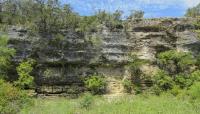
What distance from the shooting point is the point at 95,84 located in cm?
4388

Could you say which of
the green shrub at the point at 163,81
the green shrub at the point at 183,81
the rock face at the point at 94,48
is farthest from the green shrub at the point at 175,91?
the rock face at the point at 94,48

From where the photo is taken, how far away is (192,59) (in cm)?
4744

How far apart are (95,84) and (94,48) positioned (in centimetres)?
403

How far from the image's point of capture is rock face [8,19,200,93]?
4434cm

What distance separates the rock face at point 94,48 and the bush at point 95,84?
938mm

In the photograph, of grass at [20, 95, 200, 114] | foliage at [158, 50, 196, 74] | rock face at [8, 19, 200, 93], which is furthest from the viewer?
foliage at [158, 50, 196, 74]

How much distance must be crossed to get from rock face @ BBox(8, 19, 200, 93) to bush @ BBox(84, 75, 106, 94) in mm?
938

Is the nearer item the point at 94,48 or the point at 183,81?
the point at 183,81

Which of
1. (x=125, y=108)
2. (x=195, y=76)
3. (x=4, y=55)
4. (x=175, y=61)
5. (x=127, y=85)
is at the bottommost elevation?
(x=127, y=85)

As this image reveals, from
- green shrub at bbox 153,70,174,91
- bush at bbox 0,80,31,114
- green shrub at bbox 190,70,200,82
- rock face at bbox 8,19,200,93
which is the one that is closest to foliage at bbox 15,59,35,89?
rock face at bbox 8,19,200,93

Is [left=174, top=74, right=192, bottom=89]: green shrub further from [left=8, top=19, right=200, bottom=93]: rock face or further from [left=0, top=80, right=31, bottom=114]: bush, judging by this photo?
[left=0, top=80, right=31, bottom=114]: bush

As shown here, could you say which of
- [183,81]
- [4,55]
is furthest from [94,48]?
[4,55]

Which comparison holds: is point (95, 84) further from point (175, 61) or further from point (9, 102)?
point (9, 102)

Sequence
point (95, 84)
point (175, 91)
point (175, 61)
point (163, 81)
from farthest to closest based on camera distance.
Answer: point (175, 61) → point (163, 81) → point (175, 91) → point (95, 84)
